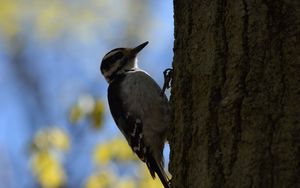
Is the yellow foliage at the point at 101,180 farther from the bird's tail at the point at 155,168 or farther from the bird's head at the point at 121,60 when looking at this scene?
the bird's tail at the point at 155,168

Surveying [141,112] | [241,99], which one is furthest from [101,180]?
[241,99]

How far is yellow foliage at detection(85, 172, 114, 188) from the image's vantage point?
21.8 ft

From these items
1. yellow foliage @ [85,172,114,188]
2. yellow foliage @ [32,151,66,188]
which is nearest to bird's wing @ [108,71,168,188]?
yellow foliage @ [85,172,114,188]

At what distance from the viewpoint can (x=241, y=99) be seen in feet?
9.23

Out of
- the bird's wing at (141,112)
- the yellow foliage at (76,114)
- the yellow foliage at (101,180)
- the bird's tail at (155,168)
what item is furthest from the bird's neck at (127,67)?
the yellow foliage at (101,180)

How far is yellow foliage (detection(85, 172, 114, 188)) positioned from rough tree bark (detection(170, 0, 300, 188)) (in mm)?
3524

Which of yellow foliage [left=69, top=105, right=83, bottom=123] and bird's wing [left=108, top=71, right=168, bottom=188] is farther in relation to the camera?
yellow foliage [left=69, top=105, right=83, bottom=123]

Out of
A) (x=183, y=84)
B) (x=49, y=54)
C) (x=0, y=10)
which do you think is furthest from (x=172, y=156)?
(x=49, y=54)

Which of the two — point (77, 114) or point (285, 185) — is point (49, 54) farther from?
point (285, 185)

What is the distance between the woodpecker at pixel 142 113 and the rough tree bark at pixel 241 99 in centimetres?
207

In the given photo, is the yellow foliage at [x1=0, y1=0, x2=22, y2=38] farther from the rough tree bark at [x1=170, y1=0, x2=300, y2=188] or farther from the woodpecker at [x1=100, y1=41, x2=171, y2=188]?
the rough tree bark at [x1=170, y1=0, x2=300, y2=188]

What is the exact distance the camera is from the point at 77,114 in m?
6.39

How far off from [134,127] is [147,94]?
29 centimetres

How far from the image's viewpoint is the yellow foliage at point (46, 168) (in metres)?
6.62
